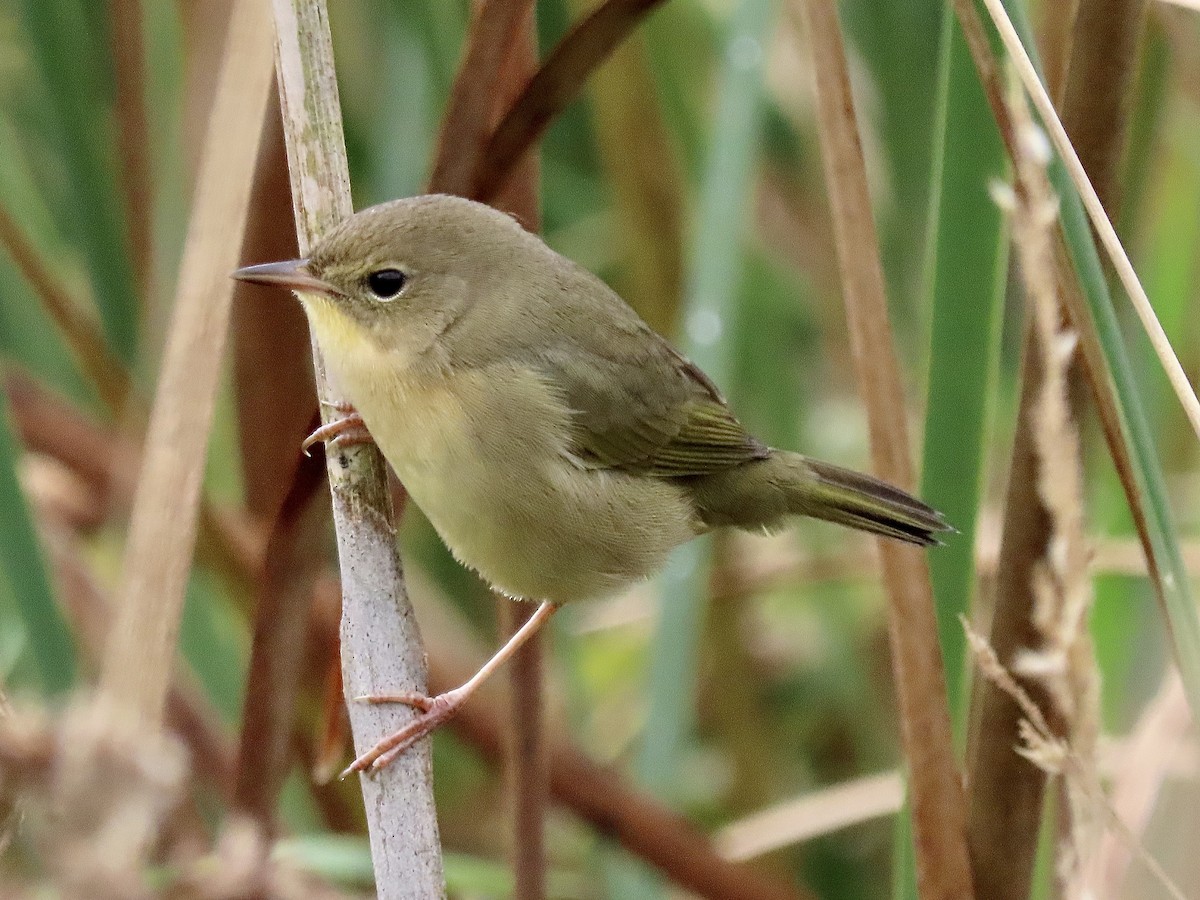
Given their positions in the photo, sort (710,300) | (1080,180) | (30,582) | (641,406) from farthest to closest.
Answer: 1. (710,300)
2. (641,406)
3. (30,582)
4. (1080,180)

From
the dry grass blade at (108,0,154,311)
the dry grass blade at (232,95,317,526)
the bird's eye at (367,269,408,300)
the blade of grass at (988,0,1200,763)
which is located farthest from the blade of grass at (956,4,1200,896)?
the dry grass blade at (108,0,154,311)

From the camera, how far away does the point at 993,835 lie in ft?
5.83

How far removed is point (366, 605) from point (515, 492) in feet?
1.43

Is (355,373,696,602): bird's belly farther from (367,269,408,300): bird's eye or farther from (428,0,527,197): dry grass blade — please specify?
(428,0,527,197): dry grass blade

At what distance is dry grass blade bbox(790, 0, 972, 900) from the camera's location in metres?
1.66

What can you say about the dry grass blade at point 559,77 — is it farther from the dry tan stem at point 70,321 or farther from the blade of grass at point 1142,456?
the dry tan stem at point 70,321

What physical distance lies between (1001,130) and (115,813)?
46.3 inches

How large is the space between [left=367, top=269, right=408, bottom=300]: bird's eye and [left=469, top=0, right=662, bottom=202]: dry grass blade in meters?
0.39

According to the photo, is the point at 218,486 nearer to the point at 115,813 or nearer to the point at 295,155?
the point at 295,155

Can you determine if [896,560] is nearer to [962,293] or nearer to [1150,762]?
[962,293]

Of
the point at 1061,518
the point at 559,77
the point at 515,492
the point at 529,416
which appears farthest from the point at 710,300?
the point at 1061,518

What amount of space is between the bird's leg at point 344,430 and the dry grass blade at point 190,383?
0.57 ft

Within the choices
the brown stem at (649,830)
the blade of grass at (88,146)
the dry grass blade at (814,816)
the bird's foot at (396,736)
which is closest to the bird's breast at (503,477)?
the bird's foot at (396,736)

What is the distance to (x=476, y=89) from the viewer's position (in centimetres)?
167
